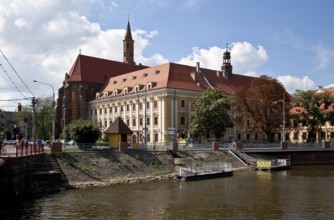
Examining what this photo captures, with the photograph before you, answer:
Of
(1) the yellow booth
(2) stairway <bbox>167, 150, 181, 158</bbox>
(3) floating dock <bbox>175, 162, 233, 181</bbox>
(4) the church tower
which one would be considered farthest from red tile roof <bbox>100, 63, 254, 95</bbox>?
(3) floating dock <bbox>175, 162, 233, 181</bbox>

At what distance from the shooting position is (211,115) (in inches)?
2596

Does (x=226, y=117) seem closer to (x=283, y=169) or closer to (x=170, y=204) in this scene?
(x=283, y=169)

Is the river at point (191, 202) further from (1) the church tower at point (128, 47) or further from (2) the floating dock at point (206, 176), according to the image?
(1) the church tower at point (128, 47)

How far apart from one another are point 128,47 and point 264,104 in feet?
193

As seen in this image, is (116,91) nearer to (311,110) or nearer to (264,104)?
(264,104)

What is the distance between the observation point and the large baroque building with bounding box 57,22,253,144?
76062mm

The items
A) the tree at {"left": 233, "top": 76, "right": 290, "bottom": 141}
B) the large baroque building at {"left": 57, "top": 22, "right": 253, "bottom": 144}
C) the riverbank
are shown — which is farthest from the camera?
the large baroque building at {"left": 57, "top": 22, "right": 253, "bottom": 144}

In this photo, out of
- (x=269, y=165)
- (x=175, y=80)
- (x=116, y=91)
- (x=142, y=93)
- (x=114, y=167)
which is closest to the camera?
(x=114, y=167)

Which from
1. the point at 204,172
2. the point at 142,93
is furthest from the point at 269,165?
the point at 142,93

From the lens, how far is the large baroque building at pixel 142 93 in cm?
7606

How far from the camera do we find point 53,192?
3244 cm

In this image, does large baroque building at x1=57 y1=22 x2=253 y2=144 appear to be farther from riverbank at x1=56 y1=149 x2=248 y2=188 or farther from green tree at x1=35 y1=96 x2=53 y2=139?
riverbank at x1=56 y1=149 x2=248 y2=188

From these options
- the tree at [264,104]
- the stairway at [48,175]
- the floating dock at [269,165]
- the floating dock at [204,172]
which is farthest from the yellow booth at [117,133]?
the tree at [264,104]

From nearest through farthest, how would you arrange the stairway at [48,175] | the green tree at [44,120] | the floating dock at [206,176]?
the stairway at [48,175] → the floating dock at [206,176] → the green tree at [44,120]
